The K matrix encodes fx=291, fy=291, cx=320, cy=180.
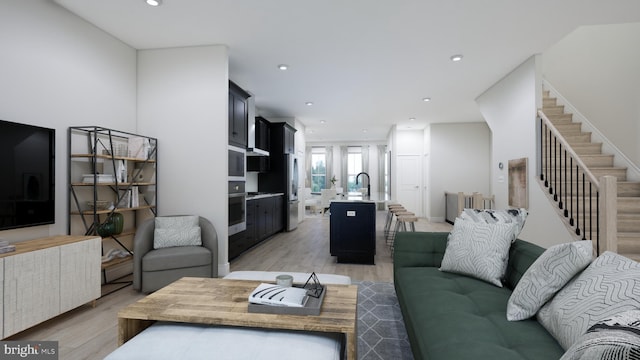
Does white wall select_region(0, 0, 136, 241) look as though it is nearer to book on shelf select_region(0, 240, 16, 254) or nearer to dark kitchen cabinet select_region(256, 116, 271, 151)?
book on shelf select_region(0, 240, 16, 254)

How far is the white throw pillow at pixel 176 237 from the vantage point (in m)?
3.16

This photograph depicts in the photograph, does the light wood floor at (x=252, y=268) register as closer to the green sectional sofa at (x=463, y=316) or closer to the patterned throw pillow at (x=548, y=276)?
the green sectional sofa at (x=463, y=316)

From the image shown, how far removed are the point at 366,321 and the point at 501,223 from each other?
1287 mm

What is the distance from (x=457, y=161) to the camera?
8383mm

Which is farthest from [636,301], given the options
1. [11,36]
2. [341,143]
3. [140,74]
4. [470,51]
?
[341,143]

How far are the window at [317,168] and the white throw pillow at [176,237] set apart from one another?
29.1 feet

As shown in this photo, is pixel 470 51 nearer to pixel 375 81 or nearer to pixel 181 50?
pixel 375 81

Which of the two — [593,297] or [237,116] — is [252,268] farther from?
[593,297]

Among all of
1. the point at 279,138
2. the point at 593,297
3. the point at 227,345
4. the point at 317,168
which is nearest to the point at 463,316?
the point at 593,297

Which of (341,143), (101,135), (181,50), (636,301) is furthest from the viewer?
(341,143)

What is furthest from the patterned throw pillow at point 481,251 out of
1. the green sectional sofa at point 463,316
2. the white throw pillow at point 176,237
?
the white throw pillow at point 176,237

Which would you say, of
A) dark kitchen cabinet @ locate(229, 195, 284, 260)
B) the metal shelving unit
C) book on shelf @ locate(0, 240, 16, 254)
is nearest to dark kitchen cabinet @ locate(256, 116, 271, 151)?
dark kitchen cabinet @ locate(229, 195, 284, 260)

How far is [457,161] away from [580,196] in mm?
4621

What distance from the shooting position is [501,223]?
210 cm
